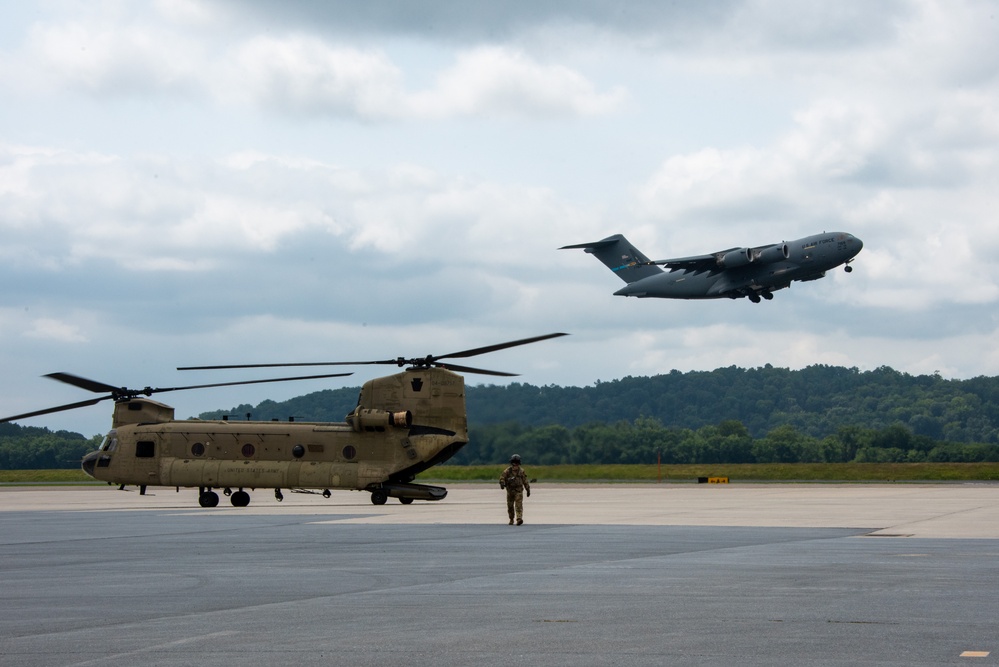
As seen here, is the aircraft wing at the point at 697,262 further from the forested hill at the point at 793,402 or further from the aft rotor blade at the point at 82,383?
the aft rotor blade at the point at 82,383

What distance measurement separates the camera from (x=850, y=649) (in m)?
10.5

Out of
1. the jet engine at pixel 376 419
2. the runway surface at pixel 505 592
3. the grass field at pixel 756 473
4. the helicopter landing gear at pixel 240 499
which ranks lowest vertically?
the runway surface at pixel 505 592

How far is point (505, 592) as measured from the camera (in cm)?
1509

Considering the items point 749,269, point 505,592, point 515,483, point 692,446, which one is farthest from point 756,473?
point 505,592

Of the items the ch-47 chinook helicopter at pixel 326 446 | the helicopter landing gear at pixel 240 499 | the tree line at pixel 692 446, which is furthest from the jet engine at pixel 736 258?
the helicopter landing gear at pixel 240 499

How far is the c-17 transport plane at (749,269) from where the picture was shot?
6806 centimetres

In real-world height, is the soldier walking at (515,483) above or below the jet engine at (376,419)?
below

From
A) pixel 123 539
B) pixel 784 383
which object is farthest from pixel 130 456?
pixel 784 383

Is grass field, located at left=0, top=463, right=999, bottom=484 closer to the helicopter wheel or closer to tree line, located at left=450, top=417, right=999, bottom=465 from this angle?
tree line, located at left=450, top=417, right=999, bottom=465

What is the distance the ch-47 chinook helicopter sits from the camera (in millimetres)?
38812

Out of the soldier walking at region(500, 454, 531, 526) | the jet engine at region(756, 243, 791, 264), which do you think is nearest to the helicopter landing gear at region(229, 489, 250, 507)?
the soldier walking at region(500, 454, 531, 526)

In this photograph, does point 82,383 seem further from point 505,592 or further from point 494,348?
point 505,592

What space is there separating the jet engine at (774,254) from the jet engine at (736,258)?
0.59 meters

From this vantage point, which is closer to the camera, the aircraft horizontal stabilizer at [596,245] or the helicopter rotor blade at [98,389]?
the helicopter rotor blade at [98,389]
